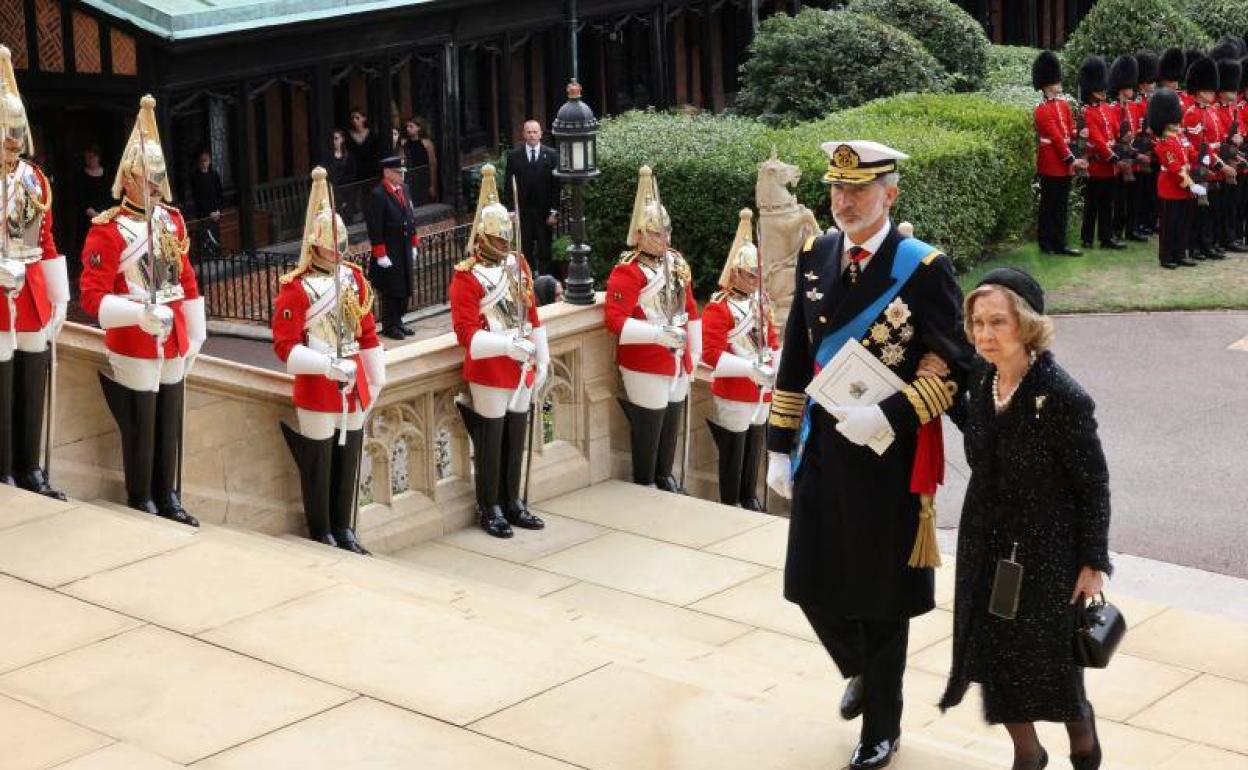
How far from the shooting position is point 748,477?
42.7ft

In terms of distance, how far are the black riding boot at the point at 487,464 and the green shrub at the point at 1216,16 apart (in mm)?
18954

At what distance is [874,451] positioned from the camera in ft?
23.8

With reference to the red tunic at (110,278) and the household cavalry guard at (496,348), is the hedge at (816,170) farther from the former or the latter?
the red tunic at (110,278)

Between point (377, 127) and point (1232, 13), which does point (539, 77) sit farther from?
point (1232, 13)

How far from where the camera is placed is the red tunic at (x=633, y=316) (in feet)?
39.9

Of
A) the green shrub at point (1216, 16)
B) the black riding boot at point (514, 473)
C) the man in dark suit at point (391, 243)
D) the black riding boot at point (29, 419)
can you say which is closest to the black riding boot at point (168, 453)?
the black riding boot at point (29, 419)

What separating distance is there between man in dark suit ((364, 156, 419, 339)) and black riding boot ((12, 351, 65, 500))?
8417 mm

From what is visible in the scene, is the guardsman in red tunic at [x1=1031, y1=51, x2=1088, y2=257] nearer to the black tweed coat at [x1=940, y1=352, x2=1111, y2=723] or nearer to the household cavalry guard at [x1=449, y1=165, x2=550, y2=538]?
the household cavalry guard at [x1=449, y1=165, x2=550, y2=538]

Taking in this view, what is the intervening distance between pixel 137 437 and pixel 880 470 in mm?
4236

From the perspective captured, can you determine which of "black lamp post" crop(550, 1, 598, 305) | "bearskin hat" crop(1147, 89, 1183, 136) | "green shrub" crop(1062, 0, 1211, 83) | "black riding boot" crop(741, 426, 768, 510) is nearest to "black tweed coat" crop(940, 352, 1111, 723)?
"black riding boot" crop(741, 426, 768, 510)

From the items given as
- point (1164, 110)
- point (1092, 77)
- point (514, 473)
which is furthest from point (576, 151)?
point (1092, 77)

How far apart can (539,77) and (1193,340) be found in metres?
10.5

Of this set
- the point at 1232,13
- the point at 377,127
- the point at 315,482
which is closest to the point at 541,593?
the point at 315,482

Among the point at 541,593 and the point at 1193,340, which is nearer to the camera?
the point at 541,593
